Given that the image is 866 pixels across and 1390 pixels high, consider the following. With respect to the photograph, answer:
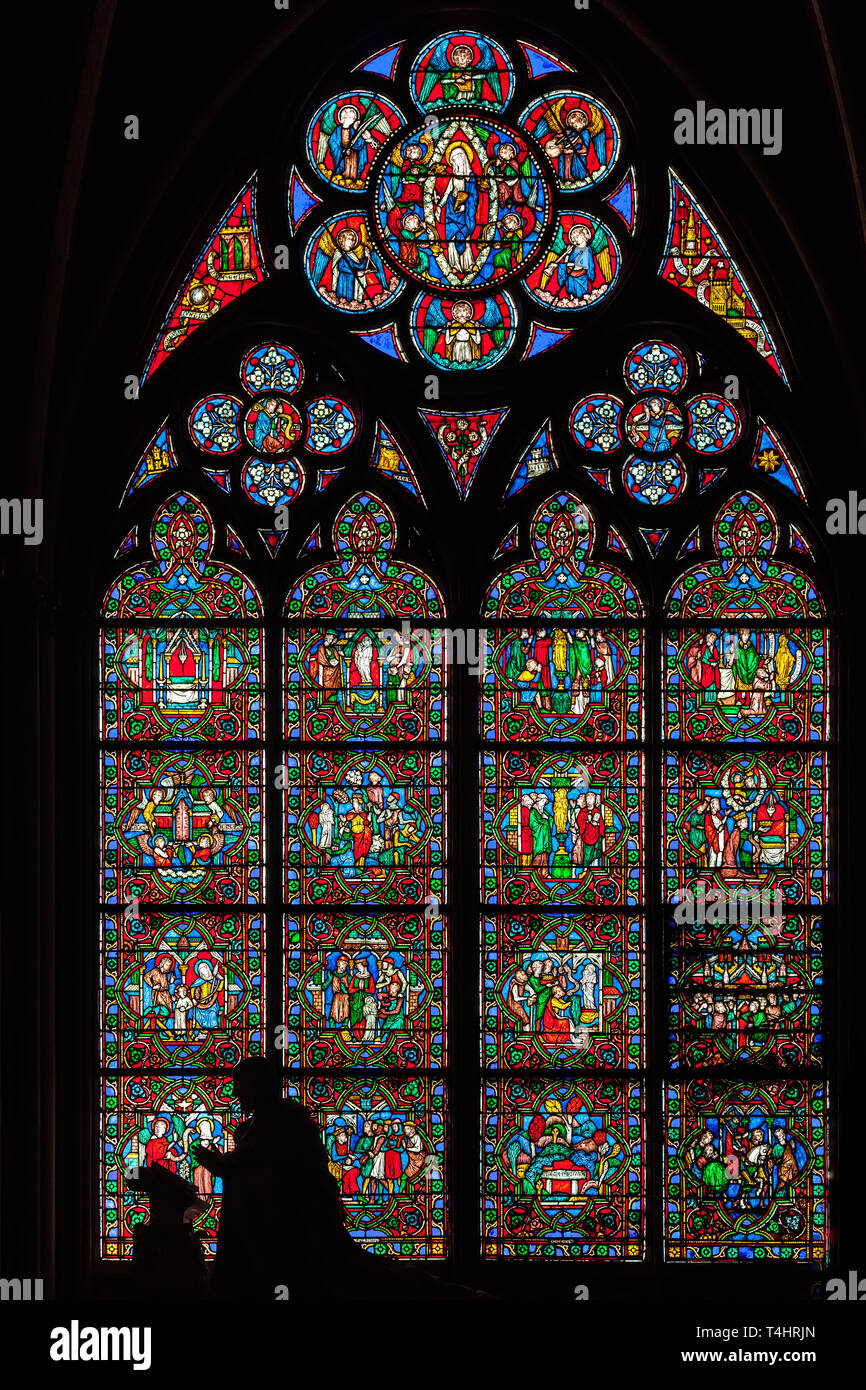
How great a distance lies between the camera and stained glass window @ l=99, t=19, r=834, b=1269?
26.6 feet

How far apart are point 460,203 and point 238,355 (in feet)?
4.37

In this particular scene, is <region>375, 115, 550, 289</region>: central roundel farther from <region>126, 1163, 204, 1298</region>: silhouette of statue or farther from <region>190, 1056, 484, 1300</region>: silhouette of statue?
<region>126, 1163, 204, 1298</region>: silhouette of statue

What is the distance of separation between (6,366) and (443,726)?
2.62 metres

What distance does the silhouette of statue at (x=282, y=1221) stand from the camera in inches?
225

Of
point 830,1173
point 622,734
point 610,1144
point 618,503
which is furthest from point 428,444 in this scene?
point 830,1173

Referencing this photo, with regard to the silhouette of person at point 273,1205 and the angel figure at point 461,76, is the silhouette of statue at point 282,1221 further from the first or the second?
the angel figure at point 461,76

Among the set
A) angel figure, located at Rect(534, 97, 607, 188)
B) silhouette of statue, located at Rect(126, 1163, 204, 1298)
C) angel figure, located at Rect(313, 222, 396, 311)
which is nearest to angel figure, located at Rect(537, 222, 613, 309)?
angel figure, located at Rect(534, 97, 607, 188)

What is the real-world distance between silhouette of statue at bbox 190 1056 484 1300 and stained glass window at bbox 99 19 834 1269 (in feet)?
7.41

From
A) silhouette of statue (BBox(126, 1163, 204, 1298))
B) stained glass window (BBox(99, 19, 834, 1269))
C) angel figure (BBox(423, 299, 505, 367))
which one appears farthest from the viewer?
angel figure (BBox(423, 299, 505, 367))

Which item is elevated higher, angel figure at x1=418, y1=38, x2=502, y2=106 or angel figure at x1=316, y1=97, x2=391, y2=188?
angel figure at x1=418, y1=38, x2=502, y2=106

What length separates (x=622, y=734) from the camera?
325 inches

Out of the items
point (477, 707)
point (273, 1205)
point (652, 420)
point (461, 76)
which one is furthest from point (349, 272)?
point (273, 1205)

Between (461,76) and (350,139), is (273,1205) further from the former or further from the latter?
(461,76)
